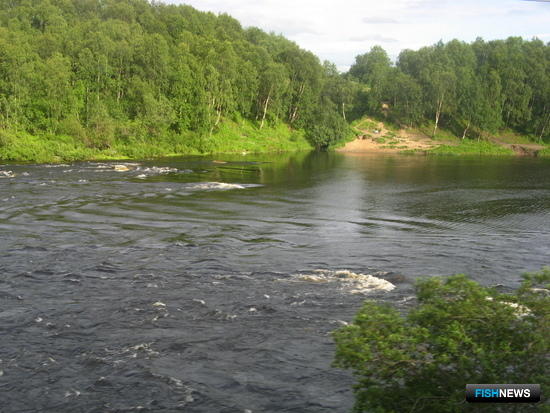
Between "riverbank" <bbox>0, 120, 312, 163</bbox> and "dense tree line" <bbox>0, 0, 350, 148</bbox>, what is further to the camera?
"dense tree line" <bbox>0, 0, 350, 148</bbox>

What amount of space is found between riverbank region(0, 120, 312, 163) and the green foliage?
5101 centimetres

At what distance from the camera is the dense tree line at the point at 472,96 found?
307 feet

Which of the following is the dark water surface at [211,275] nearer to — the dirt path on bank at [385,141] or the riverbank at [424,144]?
the riverbank at [424,144]

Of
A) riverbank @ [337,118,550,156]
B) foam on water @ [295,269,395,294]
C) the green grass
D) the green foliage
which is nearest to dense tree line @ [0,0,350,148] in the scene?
riverbank @ [337,118,550,156]

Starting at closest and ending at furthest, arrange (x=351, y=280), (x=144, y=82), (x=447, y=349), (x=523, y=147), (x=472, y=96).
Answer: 1. (x=447, y=349)
2. (x=351, y=280)
3. (x=144, y=82)
4. (x=523, y=147)
5. (x=472, y=96)

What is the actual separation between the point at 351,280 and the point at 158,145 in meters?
54.8

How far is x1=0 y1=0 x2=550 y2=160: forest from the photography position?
62.3 meters

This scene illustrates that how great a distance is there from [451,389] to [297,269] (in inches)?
408

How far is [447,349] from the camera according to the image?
8.16 m

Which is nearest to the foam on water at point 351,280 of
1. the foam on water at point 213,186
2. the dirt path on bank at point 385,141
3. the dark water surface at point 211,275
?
the dark water surface at point 211,275

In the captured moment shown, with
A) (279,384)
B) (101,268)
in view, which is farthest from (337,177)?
(279,384)

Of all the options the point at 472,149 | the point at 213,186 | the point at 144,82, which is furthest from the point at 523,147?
the point at 213,186

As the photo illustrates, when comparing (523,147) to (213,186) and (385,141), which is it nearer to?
(385,141)

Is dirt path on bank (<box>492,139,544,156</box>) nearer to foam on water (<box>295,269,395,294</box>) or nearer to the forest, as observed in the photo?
the forest
